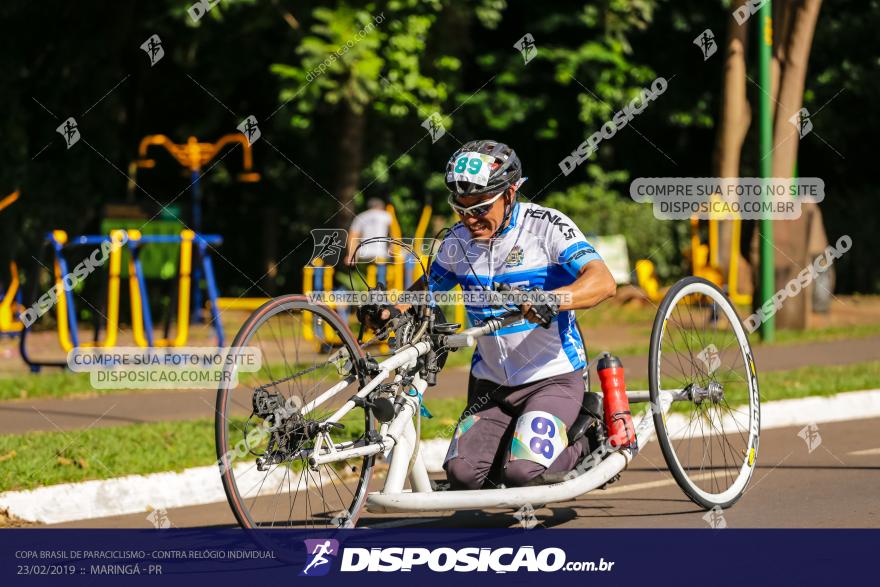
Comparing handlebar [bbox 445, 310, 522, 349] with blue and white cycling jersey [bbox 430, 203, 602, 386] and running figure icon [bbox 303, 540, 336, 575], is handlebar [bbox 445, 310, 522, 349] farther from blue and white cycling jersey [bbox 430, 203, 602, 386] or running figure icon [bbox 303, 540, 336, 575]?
running figure icon [bbox 303, 540, 336, 575]

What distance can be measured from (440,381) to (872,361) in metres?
4.36

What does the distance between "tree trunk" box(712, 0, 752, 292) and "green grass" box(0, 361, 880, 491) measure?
35.3 feet

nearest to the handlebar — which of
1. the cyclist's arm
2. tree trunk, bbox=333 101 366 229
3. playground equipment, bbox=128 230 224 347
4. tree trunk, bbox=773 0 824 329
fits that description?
the cyclist's arm

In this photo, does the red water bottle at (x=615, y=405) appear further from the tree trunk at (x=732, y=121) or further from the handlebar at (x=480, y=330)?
the tree trunk at (x=732, y=121)

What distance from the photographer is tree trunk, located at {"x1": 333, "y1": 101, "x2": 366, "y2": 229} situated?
66.6 feet

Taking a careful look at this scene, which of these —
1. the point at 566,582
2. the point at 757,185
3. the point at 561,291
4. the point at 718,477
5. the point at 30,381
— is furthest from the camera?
the point at 757,185

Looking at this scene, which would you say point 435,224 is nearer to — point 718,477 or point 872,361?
point 872,361

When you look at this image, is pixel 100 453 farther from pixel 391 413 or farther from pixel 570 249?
pixel 570 249

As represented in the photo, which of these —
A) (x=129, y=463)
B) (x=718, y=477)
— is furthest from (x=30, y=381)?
(x=718, y=477)

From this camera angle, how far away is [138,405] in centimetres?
1180

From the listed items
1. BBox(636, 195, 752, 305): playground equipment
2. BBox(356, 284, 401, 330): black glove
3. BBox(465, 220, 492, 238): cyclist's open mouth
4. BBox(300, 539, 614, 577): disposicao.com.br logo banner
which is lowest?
BBox(300, 539, 614, 577): disposicao.com.br logo banner

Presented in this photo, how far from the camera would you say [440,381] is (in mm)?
13352

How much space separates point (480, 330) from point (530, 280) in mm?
578

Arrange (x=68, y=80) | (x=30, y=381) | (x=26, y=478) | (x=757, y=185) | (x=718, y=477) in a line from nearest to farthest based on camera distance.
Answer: (x=718, y=477) < (x=26, y=478) < (x=30, y=381) < (x=757, y=185) < (x=68, y=80)
